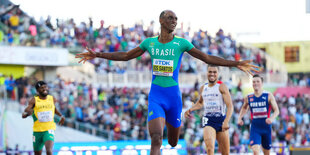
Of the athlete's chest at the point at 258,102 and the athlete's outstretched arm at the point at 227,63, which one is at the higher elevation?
the athlete's outstretched arm at the point at 227,63

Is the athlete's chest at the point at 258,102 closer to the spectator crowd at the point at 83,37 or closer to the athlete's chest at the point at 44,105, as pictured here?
the athlete's chest at the point at 44,105

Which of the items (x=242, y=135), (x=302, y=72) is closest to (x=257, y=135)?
(x=242, y=135)

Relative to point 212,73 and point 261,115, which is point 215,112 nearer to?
point 212,73

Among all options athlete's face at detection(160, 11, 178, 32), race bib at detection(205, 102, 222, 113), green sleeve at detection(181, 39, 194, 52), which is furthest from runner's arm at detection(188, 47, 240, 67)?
race bib at detection(205, 102, 222, 113)

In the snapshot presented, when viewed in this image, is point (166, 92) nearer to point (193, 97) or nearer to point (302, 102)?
point (193, 97)

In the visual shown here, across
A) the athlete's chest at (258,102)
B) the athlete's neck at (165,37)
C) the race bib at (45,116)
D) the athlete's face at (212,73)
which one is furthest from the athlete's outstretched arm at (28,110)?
the athlete's chest at (258,102)

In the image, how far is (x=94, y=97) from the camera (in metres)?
23.8

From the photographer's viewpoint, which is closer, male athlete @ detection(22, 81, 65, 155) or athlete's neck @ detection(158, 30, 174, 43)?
athlete's neck @ detection(158, 30, 174, 43)

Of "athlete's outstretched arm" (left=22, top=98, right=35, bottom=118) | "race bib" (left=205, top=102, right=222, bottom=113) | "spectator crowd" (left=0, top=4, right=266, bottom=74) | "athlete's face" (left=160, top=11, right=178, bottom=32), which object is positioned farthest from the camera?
"spectator crowd" (left=0, top=4, right=266, bottom=74)

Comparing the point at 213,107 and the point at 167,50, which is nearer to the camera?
the point at 167,50

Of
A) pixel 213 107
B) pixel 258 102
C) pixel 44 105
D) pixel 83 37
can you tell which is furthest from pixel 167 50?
pixel 83 37

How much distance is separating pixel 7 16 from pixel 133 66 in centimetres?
677

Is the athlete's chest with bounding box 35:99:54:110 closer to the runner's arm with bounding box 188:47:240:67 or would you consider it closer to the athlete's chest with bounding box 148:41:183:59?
the athlete's chest with bounding box 148:41:183:59

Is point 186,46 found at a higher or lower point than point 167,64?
higher
